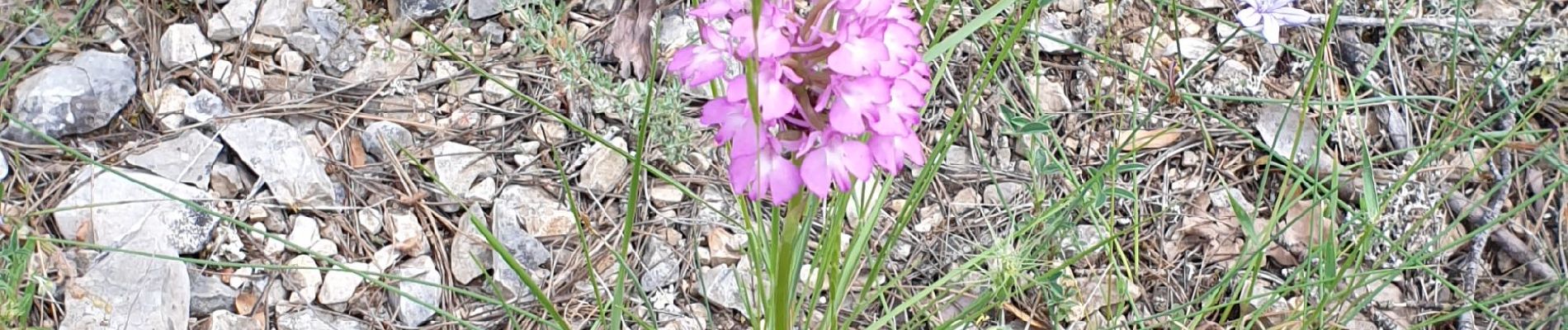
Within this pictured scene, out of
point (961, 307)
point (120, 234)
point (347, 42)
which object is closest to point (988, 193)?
point (961, 307)

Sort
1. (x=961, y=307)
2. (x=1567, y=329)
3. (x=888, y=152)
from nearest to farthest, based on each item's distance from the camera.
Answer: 1. (x=888, y=152)
2. (x=1567, y=329)
3. (x=961, y=307)

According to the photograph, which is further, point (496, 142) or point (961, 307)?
point (496, 142)

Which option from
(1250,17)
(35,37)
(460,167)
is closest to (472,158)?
(460,167)

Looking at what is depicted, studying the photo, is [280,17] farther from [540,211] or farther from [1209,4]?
[1209,4]

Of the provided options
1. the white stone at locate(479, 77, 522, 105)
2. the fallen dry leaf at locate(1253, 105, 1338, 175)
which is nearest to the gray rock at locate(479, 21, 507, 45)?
the white stone at locate(479, 77, 522, 105)

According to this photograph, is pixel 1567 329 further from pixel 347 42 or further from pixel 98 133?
pixel 98 133

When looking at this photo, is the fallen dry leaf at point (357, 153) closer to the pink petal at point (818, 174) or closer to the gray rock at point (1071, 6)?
the pink petal at point (818, 174)

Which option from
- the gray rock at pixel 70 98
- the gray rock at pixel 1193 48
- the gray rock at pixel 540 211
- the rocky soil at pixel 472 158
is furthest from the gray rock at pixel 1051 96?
the gray rock at pixel 70 98
